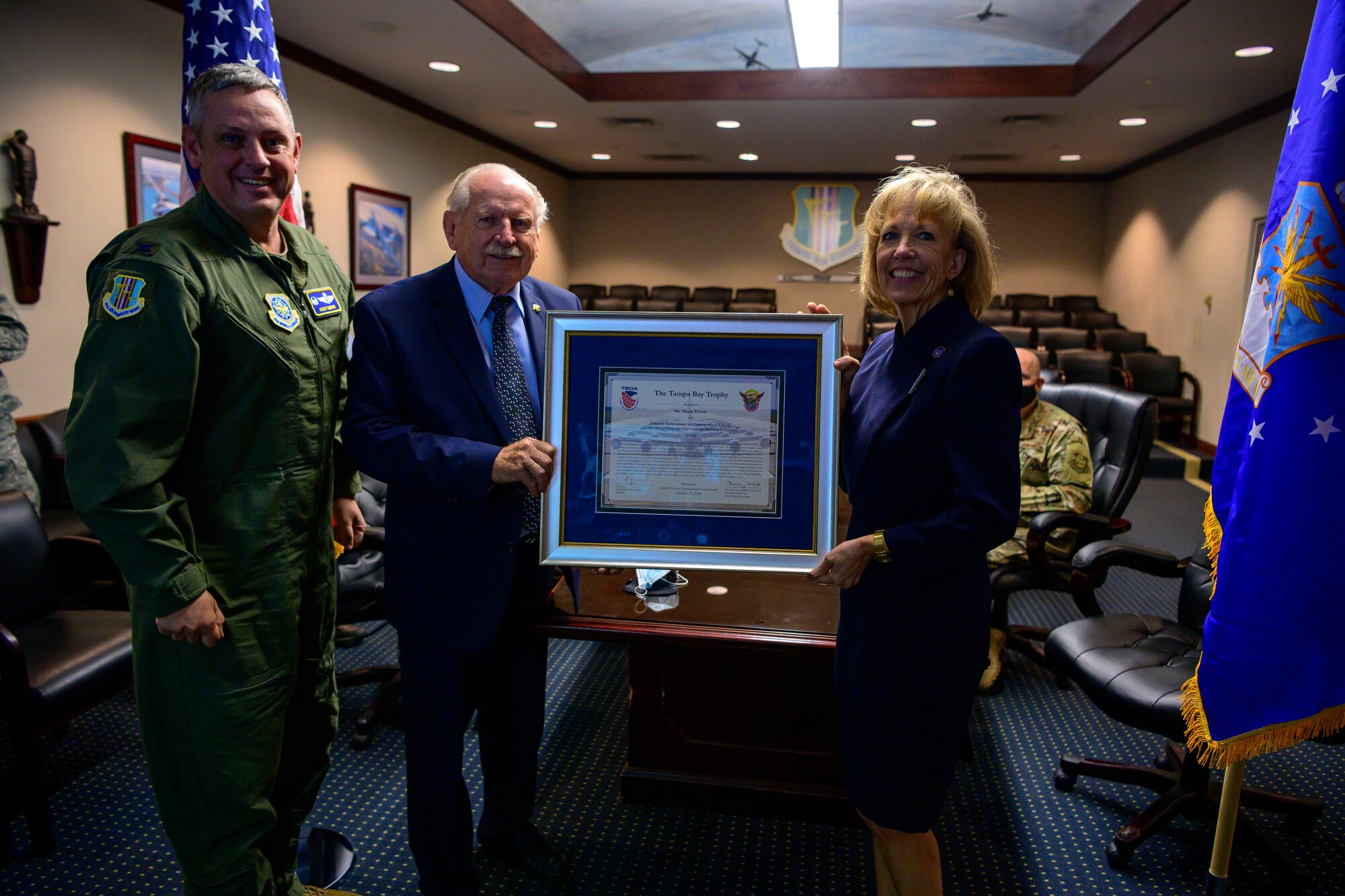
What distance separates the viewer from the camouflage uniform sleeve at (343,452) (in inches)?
64.5

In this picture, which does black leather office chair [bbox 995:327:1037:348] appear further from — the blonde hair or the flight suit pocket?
the flight suit pocket

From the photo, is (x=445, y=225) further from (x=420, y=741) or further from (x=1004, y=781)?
(x=1004, y=781)

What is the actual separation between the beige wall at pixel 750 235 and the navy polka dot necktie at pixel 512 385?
10803 millimetres

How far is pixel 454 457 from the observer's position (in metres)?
1.46

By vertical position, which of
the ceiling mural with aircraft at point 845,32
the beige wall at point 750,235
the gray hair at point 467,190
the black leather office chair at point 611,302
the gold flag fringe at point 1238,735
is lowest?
the gold flag fringe at point 1238,735

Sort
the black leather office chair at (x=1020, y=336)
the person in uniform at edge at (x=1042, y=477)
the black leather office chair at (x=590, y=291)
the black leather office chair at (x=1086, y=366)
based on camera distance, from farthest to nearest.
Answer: the black leather office chair at (x=590, y=291) < the black leather office chair at (x=1020, y=336) < the black leather office chair at (x=1086, y=366) < the person in uniform at edge at (x=1042, y=477)

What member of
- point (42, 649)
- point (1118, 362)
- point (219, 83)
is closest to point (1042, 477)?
point (219, 83)

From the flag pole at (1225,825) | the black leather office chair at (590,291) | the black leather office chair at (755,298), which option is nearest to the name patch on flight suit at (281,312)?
the flag pole at (1225,825)

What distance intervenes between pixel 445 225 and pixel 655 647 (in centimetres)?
117

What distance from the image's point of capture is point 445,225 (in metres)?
1.66

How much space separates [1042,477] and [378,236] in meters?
5.96

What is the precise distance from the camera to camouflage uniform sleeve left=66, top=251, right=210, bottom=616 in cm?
128

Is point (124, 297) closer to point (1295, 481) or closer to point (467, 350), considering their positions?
point (467, 350)

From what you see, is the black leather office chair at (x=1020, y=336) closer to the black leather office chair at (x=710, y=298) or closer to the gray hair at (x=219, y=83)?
the black leather office chair at (x=710, y=298)
